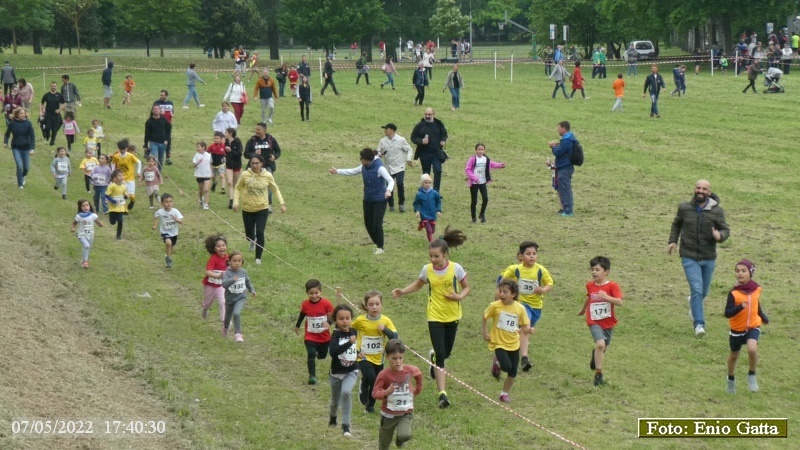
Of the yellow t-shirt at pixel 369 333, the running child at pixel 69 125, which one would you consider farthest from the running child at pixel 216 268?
the running child at pixel 69 125

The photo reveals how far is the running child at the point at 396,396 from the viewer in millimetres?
10922

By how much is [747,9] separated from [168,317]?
51806mm

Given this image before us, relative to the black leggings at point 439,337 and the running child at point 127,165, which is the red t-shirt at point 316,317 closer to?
the black leggings at point 439,337

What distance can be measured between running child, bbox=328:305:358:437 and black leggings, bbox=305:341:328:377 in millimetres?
1410

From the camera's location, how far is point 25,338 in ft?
48.2

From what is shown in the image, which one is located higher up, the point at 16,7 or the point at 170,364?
the point at 16,7

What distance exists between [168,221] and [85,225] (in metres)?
1.46

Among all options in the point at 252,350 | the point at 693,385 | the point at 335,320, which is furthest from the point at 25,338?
the point at 693,385

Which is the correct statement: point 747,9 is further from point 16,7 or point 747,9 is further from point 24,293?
point 24,293

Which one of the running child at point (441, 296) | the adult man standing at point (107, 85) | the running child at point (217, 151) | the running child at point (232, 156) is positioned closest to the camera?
the running child at point (441, 296)

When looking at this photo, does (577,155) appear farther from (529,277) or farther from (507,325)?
(507,325)

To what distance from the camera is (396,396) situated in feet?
35.8

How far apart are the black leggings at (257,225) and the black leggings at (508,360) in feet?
26.2

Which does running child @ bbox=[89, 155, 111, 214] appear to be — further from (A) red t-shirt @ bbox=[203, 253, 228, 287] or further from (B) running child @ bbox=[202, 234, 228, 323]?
(A) red t-shirt @ bbox=[203, 253, 228, 287]
